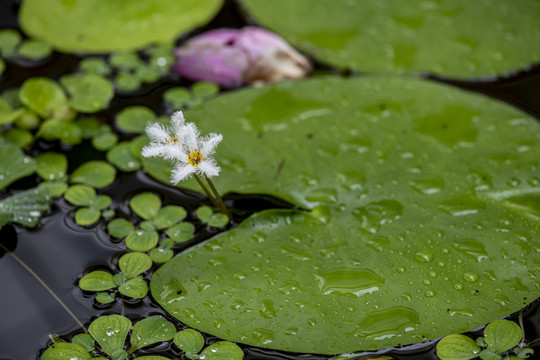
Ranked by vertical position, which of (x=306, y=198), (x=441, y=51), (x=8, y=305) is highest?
(x=441, y=51)

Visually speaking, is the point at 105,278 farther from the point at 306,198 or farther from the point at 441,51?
the point at 441,51

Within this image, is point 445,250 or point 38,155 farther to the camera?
point 38,155

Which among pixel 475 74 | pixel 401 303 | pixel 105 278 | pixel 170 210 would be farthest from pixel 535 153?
pixel 105 278

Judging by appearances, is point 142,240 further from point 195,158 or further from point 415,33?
point 415,33

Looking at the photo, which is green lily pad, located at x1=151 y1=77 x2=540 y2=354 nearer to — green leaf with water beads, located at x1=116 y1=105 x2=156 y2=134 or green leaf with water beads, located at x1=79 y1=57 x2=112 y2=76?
green leaf with water beads, located at x1=116 y1=105 x2=156 y2=134

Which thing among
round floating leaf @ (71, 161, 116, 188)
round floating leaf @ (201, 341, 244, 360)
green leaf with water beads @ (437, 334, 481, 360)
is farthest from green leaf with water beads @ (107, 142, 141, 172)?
green leaf with water beads @ (437, 334, 481, 360)

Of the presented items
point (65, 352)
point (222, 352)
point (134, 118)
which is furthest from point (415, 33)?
point (65, 352)

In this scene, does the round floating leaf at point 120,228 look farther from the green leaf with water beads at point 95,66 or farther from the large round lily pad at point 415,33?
the large round lily pad at point 415,33
